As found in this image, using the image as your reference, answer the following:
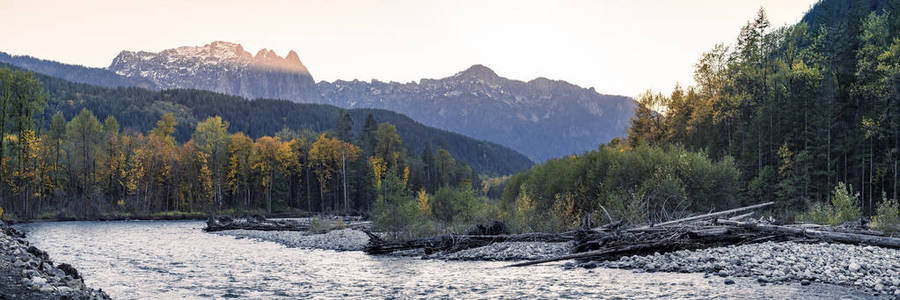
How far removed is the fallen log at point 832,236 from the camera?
20.8 metres

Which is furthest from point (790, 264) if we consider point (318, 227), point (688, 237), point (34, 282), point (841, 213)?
point (318, 227)

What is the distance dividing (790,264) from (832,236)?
5.83 meters

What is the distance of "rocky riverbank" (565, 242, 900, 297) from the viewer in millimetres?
15938

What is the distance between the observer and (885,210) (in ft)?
79.8

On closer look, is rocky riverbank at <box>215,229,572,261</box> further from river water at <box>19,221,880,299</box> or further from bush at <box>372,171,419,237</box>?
bush at <box>372,171,419,237</box>

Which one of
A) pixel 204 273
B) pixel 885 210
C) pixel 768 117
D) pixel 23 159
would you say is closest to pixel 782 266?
pixel 885 210

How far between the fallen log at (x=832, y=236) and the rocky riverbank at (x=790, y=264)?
2.62 feet

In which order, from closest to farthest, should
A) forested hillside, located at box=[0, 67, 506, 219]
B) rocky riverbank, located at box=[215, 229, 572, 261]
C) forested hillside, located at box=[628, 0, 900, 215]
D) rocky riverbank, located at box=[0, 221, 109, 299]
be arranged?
rocky riverbank, located at box=[0, 221, 109, 299], rocky riverbank, located at box=[215, 229, 572, 261], forested hillside, located at box=[628, 0, 900, 215], forested hillside, located at box=[0, 67, 506, 219]

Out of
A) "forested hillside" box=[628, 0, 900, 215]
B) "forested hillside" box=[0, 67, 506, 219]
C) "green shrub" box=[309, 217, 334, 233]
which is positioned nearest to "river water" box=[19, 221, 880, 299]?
"green shrub" box=[309, 217, 334, 233]

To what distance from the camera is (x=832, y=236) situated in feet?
72.3

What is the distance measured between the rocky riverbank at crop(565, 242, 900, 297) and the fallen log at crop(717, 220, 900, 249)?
80 cm

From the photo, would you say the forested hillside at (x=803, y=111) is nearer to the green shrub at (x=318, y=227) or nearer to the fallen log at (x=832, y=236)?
the fallen log at (x=832, y=236)

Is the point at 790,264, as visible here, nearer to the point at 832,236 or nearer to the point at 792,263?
the point at 792,263

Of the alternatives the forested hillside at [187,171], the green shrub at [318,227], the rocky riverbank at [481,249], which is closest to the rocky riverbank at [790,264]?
the rocky riverbank at [481,249]
